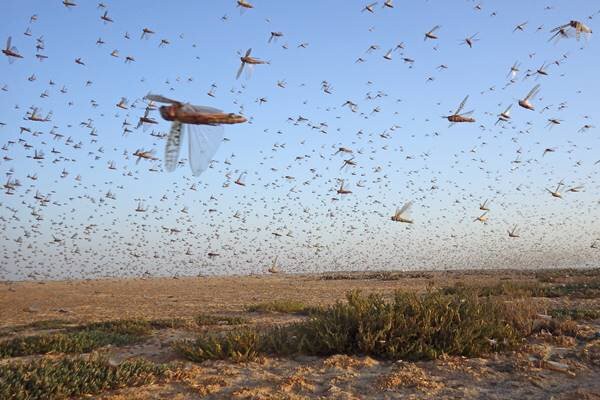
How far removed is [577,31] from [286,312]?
9.20m

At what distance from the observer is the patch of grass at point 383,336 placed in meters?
7.10

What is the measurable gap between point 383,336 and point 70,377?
13.5ft

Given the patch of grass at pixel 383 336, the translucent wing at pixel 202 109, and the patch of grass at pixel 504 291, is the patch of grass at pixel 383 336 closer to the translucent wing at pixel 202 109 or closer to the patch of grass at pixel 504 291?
the translucent wing at pixel 202 109

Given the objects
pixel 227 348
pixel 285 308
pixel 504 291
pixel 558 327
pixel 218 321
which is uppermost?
pixel 558 327

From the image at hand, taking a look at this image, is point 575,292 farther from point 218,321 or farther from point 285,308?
point 218,321

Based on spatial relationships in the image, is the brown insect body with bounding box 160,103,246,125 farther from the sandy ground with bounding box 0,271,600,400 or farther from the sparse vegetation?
the sparse vegetation

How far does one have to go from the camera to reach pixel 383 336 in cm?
718

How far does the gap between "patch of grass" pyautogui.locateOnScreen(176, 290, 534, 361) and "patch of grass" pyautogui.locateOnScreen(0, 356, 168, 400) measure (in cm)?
110

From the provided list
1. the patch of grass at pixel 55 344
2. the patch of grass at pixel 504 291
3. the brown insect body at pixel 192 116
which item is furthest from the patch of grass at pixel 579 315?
the brown insect body at pixel 192 116

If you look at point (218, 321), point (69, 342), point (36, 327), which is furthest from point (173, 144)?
point (36, 327)

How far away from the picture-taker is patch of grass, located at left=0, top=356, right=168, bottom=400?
538 centimetres

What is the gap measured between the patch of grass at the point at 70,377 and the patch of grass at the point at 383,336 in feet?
3.60

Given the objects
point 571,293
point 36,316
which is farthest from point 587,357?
point 36,316

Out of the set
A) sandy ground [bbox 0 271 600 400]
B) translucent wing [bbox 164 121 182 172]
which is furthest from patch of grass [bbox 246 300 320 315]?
translucent wing [bbox 164 121 182 172]
